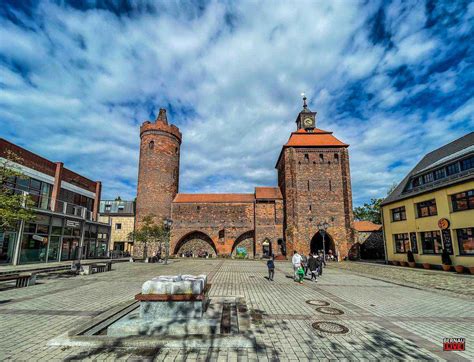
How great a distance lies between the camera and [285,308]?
738 cm

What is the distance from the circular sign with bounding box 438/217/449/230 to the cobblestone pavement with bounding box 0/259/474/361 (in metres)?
10.9

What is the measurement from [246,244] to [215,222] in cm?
541

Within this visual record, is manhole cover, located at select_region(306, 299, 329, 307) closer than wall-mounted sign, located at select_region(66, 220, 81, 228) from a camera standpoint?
Yes

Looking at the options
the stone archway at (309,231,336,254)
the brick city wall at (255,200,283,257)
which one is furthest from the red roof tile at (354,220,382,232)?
the brick city wall at (255,200,283,257)

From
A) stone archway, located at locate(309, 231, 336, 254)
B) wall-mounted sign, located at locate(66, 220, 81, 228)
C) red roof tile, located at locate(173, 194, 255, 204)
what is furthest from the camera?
red roof tile, located at locate(173, 194, 255, 204)

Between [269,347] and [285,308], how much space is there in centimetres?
313

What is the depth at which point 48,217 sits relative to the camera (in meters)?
21.6

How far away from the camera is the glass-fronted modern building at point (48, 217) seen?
18.5m

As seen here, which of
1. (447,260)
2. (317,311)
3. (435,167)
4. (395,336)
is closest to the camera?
(395,336)

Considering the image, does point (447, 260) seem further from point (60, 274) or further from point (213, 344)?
point (60, 274)

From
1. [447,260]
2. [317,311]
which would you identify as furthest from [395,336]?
[447,260]

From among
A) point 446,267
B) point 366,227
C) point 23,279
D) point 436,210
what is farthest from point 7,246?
point 366,227

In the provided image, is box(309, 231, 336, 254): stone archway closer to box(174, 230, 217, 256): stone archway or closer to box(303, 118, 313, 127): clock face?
box(174, 230, 217, 256): stone archway

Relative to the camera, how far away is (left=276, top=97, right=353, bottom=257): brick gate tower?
33062mm
